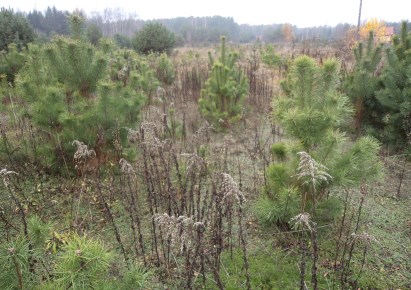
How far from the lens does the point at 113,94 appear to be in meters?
4.56

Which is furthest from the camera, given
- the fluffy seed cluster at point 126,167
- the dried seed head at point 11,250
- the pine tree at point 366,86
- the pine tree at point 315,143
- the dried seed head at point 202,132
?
the pine tree at point 366,86

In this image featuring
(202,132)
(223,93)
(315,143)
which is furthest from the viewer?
(223,93)

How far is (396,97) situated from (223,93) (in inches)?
136

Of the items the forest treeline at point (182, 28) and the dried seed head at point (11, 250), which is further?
the forest treeline at point (182, 28)

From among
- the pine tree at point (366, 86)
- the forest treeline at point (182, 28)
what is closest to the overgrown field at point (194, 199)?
the pine tree at point (366, 86)

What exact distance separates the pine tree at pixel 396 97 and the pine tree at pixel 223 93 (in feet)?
9.75

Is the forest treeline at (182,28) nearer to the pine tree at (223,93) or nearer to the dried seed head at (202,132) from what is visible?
the pine tree at (223,93)

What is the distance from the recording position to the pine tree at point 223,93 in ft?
23.5

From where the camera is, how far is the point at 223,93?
735cm

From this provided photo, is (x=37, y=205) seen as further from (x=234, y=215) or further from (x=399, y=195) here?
(x=399, y=195)

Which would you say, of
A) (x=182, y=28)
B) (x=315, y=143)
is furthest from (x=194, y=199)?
(x=182, y=28)

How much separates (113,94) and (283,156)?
255 cm

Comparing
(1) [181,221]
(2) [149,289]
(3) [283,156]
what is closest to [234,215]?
(3) [283,156]

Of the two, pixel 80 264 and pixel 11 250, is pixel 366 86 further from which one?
pixel 11 250
